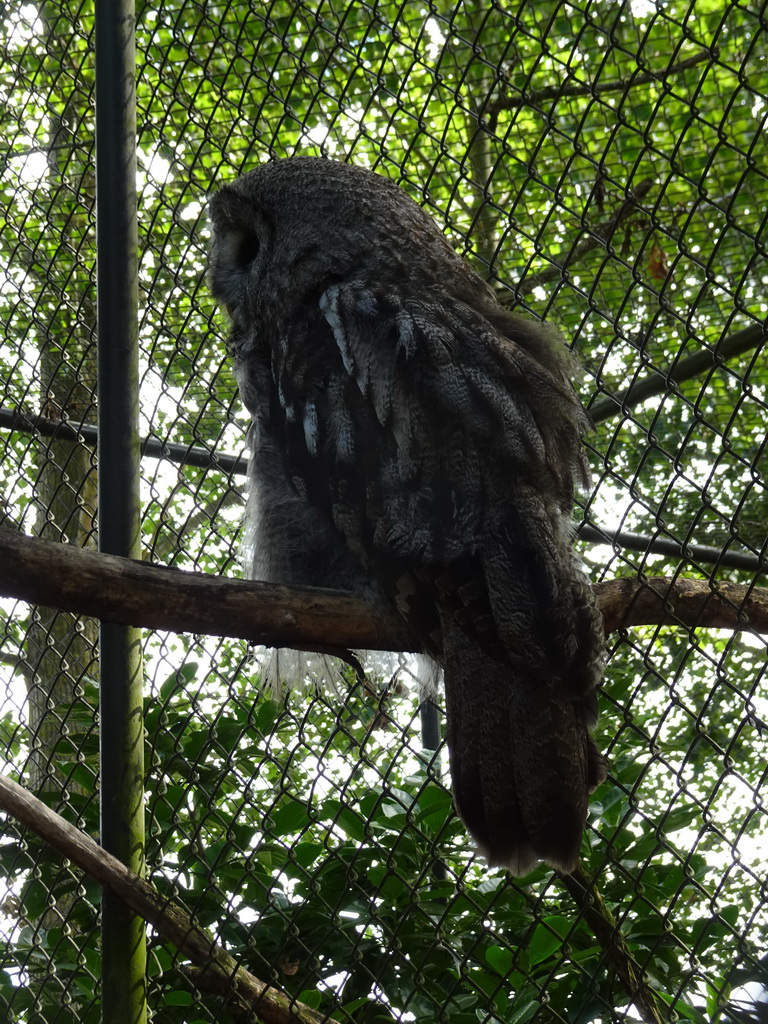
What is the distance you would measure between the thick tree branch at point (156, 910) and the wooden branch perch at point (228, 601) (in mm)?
489

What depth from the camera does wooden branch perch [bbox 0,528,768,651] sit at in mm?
1151

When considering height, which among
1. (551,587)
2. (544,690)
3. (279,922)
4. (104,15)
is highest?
(104,15)

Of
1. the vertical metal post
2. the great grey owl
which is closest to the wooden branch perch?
the great grey owl

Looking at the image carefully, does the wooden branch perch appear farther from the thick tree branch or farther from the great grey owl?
the thick tree branch

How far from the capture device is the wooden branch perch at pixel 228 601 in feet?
3.78

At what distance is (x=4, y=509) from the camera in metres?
2.22

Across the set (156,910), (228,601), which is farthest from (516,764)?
(156,910)

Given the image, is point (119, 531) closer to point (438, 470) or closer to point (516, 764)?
point (438, 470)

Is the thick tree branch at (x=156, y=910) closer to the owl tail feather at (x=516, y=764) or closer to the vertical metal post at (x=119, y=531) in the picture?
the vertical metal post at (x=119, y=531)

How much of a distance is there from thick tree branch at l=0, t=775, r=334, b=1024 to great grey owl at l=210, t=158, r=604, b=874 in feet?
1.70

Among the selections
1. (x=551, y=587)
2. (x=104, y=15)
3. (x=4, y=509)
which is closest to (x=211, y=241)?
(x=104, y=15)

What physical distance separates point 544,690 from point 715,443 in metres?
2.37

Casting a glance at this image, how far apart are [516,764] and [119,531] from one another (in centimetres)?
78

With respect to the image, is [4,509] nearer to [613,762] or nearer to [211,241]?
[211,241]
